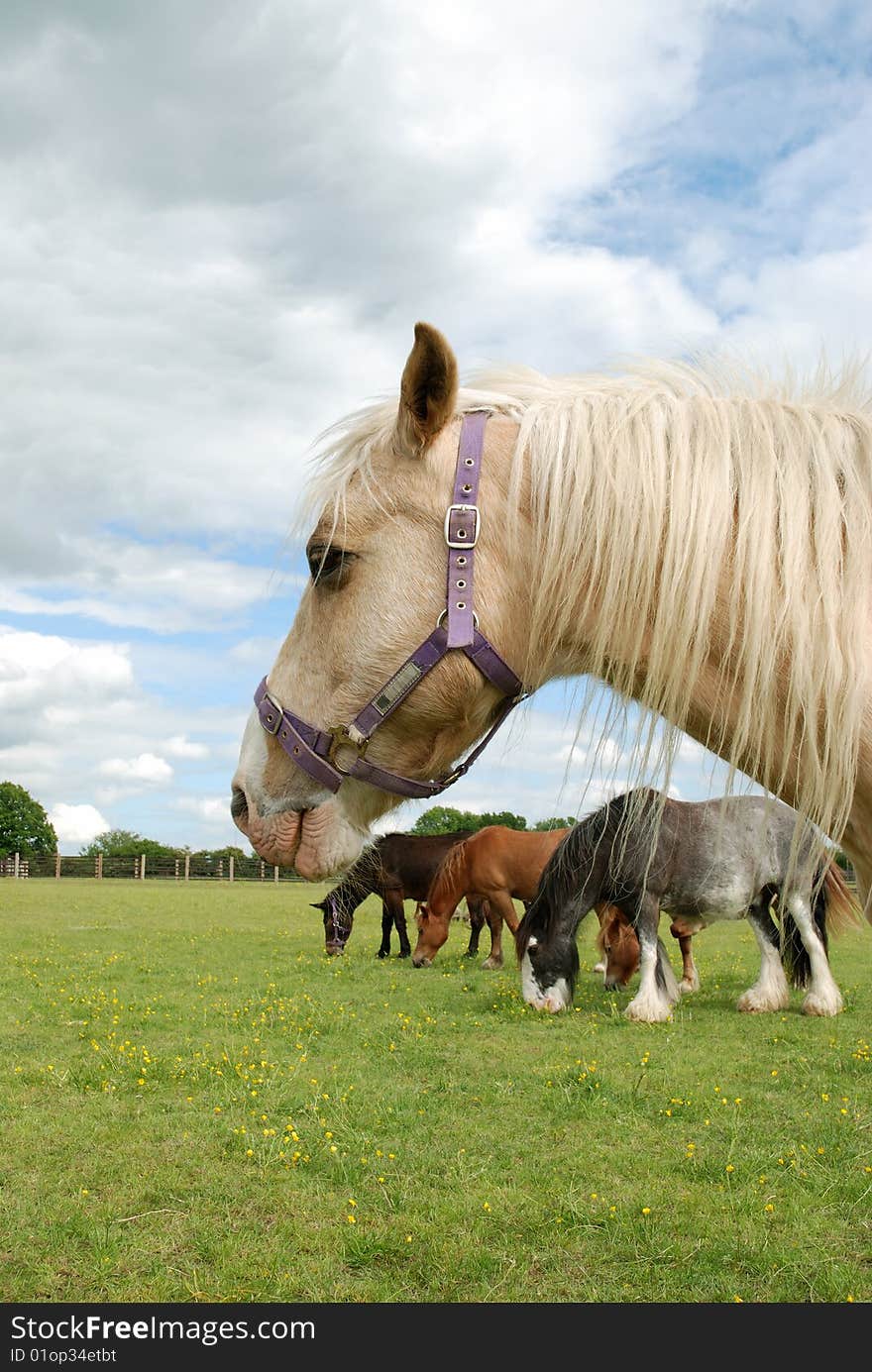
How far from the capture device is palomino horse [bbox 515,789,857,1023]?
404 inches

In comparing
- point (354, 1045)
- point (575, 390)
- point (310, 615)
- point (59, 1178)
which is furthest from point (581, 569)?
point (354, 1045)

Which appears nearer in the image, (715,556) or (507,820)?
(715,556)

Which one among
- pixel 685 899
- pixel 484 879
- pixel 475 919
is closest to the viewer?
pixel 685 899

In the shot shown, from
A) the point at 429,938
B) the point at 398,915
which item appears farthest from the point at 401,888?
the point at 429,938

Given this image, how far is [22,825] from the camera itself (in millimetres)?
78125

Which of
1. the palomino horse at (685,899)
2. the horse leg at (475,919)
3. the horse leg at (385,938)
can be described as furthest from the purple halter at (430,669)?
the horse leg at (475,919)

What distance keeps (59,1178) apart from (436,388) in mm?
5376

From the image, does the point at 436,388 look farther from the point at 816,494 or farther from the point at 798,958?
the point at 798,958

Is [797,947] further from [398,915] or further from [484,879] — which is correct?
[398,915]

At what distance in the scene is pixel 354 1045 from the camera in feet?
28.5

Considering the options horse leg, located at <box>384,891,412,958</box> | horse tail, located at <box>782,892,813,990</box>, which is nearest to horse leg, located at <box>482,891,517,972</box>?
horse leg, located at <box>384,891,412,958</box>

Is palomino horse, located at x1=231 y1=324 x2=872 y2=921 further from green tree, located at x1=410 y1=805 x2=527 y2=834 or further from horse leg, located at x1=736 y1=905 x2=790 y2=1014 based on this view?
green tree, located at x1=410 y1=805 x2=527 y2=834

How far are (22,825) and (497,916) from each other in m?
73.1

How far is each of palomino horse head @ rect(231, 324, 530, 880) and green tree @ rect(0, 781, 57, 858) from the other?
82613mm
